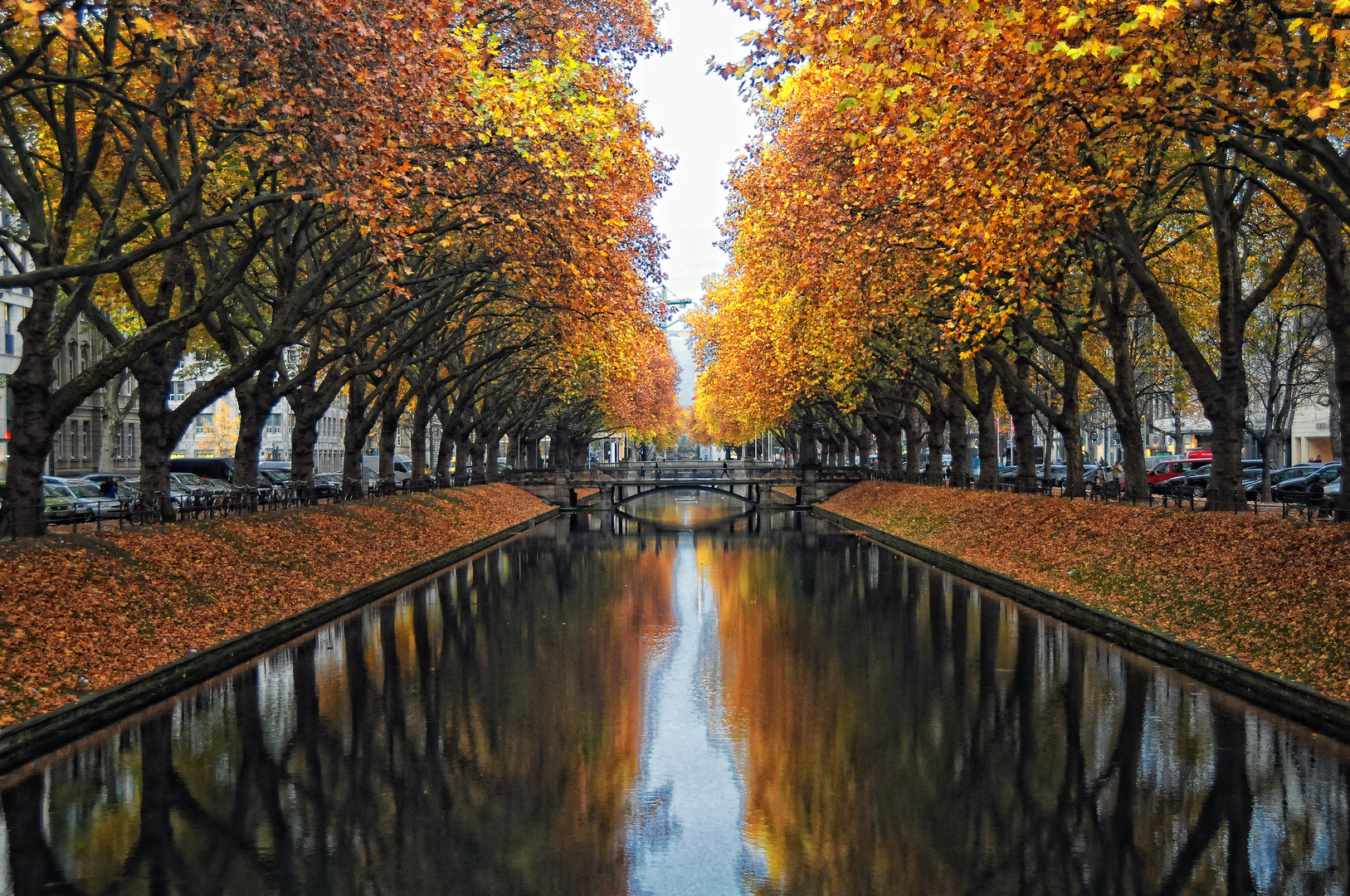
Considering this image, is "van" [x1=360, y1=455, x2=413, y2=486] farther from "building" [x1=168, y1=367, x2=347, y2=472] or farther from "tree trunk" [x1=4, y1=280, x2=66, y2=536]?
"tree trunk" [x1=4, y1=280, x2=66, y2=536]

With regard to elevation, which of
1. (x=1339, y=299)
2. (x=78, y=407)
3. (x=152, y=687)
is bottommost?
(x=152, y=687)

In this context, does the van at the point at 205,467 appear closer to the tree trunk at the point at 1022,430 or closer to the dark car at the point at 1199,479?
the tree trunk at the point at 1022,430

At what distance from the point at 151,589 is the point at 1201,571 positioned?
16.7 m

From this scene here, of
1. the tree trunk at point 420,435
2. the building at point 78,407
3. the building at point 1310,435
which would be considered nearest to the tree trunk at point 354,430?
the tree trunk at point 420,435

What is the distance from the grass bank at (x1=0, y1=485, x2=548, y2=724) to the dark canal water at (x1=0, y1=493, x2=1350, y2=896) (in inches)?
44.2

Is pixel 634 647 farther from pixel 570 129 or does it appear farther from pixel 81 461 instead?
pixel 81 461

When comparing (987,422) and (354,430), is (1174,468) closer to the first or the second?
(987,422)

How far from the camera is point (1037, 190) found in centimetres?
1608

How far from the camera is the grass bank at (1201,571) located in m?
14.3

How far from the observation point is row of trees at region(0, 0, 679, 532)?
13.9 metres

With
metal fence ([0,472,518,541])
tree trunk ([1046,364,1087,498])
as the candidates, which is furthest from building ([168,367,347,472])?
tree trunk ([1046,364,1087,498])

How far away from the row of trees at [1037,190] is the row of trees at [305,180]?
4313 mm

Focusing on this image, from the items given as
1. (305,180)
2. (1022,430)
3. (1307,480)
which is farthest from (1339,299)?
(1307,480)

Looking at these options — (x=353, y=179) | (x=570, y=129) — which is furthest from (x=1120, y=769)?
(x=570, y=129)
